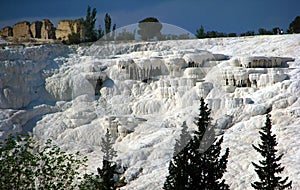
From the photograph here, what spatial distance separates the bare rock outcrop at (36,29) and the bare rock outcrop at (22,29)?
12.5 inches

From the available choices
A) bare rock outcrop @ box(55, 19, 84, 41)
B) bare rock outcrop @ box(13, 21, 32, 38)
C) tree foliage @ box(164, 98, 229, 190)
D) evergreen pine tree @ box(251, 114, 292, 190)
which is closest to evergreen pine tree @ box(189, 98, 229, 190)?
tree foliage @ box(164, 98, 229, 190)

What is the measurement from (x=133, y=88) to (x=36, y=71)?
5364mm

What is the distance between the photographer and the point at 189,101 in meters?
23.8

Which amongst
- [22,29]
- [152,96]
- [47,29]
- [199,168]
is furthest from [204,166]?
[22,29]

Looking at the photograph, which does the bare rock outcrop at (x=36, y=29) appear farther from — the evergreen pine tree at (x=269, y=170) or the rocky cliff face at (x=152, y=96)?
the evergreen pine tree at (x=269, y=170)

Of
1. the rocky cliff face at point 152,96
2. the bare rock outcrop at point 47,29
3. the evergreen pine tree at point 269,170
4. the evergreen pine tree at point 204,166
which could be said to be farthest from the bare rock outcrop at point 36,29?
the evergreen pine tree at point 204,166

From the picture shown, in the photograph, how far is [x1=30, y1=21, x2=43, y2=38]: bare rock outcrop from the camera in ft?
156

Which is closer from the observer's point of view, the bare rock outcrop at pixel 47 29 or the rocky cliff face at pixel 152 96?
the rocky cliff face at pixel 152 96

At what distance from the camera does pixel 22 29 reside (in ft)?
160

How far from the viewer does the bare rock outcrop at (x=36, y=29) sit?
47.6m

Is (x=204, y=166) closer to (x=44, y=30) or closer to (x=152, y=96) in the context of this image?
(x=152, y=96)

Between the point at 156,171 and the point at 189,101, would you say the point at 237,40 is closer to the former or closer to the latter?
the point at 189,101

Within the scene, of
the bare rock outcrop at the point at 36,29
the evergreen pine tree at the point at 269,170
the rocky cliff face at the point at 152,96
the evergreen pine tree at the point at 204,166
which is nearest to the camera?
the evergreen pine tree at the point at 204,166

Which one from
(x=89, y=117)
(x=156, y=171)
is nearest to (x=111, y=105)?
(x=89, y=117)
